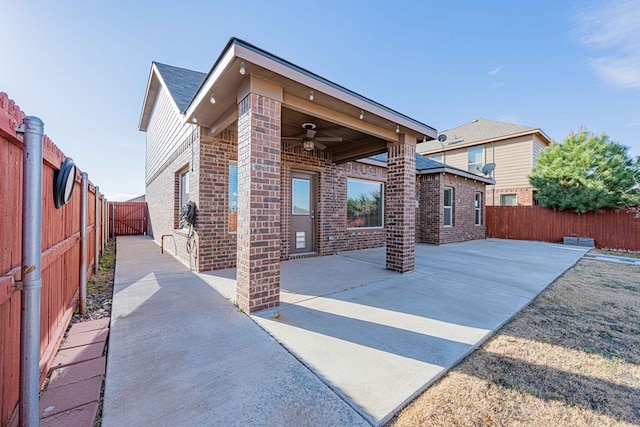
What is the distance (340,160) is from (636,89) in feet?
41.5

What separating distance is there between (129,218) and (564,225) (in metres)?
21.4

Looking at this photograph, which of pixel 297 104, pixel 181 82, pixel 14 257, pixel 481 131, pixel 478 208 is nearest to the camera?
pixel 14 257

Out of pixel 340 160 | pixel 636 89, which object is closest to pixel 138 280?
pixel 340 160

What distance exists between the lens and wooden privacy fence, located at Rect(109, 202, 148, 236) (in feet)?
43.0

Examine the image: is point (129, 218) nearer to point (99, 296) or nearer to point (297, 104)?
point (99, 296)

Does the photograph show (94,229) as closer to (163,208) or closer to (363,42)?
(163,208)

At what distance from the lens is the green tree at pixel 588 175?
10758mm

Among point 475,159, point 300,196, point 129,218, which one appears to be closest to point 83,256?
point 300,196

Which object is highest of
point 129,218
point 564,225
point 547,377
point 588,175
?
point 588,175

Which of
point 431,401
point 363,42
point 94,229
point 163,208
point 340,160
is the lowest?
point 431,401

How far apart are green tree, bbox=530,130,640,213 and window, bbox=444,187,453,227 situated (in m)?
5.70

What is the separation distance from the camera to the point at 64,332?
2.68 meters

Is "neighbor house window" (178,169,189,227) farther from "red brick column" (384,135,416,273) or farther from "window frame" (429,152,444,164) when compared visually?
"window frame" (429,152,444,164)

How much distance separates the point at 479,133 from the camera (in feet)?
56.7
